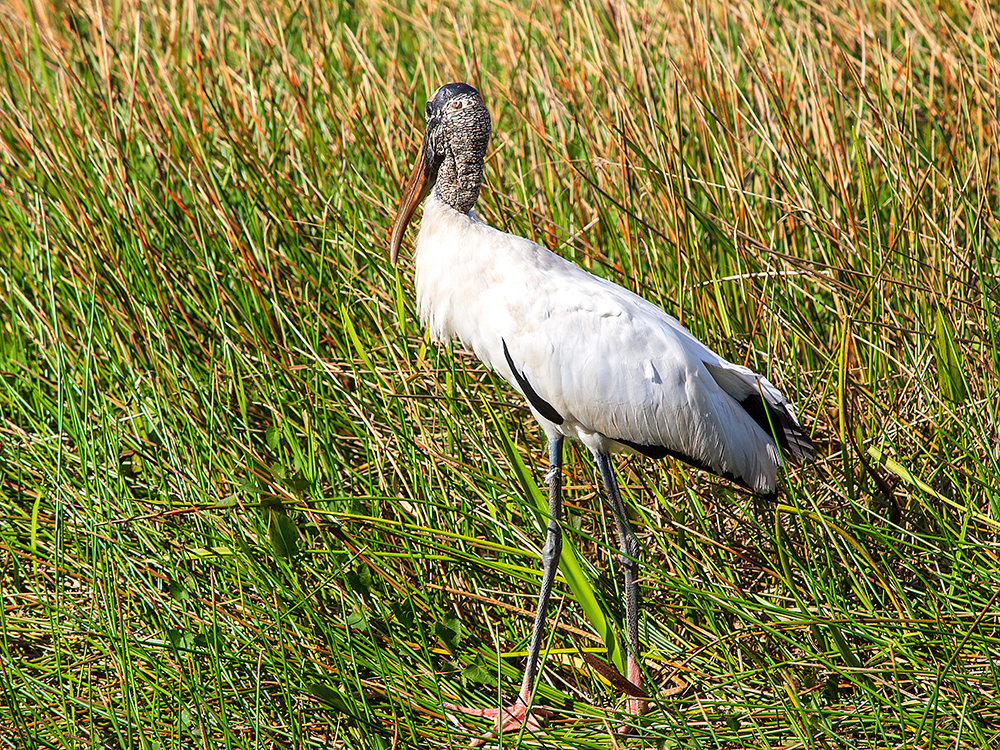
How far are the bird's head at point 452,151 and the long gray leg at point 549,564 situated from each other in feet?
2.05

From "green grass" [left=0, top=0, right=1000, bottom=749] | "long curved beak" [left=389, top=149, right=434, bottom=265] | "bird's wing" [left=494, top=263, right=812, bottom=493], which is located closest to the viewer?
"green grass" [left=0, top=0, right=1000, bottom=749]

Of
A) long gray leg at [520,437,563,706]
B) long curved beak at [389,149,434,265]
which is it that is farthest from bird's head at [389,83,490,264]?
long gray leg at [520,437,563,706]

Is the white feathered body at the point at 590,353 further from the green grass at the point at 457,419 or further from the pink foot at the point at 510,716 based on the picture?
the pink foot at the point at 510,716

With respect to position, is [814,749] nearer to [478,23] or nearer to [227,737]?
[227,737]

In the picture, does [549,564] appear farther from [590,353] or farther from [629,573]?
[590,353]

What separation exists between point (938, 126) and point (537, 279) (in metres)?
1.68

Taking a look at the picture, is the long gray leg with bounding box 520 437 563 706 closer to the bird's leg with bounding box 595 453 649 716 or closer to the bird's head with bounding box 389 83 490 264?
the bird's leg with bounding box 595 453 649 716

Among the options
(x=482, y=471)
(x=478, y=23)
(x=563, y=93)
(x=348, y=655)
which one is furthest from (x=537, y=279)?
(x=478, y=23)

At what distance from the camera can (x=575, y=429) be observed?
216 cm

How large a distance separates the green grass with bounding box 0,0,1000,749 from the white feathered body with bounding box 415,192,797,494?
218 millimetres

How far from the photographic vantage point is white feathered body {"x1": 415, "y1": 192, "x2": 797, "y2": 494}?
79.4 inches

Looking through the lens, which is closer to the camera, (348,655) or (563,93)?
(348,655)

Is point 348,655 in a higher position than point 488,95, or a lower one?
lower

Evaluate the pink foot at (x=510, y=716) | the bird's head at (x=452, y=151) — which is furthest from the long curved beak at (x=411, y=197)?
the pink foot at (x=510, y=716)
